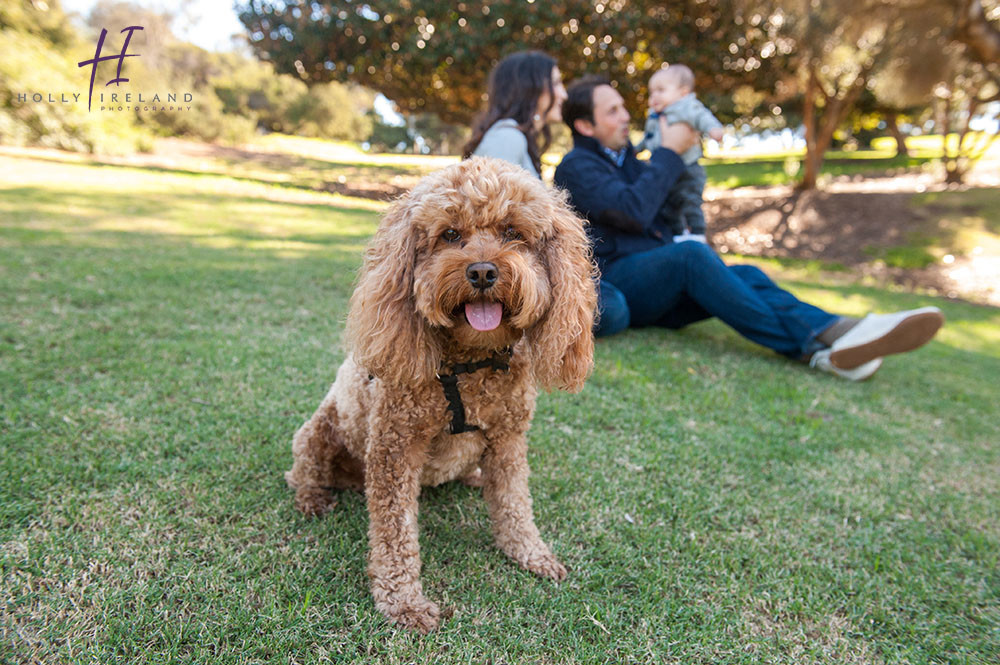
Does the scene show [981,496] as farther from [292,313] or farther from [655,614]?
[292,313]

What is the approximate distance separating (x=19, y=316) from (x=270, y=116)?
3811cm

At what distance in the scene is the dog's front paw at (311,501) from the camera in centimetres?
237

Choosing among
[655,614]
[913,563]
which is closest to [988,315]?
[913,563]

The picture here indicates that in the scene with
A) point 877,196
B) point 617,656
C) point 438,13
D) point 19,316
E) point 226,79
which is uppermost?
point 226,79

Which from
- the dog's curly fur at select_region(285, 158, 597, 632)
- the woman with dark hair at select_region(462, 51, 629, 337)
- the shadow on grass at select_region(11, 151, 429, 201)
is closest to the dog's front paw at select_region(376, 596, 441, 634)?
the dog's curly fur at select_region(285, 158, 597, 632)

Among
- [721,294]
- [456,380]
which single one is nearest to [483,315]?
[456,380]

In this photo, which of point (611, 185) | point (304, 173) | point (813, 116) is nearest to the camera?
point (611, 185)

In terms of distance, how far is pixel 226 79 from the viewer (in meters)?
36.3

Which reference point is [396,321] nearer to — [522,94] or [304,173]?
[522,94]

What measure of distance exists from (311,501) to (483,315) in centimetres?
120

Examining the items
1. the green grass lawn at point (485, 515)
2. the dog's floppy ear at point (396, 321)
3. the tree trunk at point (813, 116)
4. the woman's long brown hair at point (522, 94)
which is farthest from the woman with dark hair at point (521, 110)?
the tree trunk at point (813, 116)

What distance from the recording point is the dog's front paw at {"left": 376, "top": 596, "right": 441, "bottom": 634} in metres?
1.87

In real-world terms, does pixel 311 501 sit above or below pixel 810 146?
below

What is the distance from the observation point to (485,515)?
8.26ft
